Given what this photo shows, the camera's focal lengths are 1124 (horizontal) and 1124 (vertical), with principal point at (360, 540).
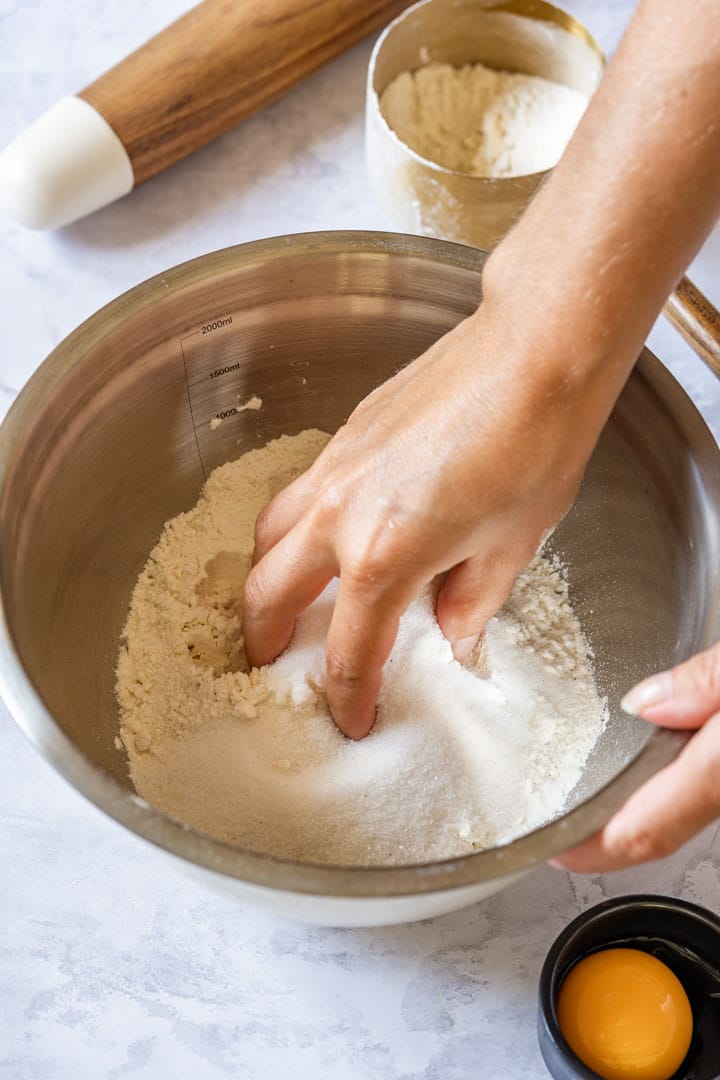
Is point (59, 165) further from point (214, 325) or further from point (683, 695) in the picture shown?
point (683, 695)

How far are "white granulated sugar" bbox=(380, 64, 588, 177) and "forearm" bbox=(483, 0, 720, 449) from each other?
18.7 inches

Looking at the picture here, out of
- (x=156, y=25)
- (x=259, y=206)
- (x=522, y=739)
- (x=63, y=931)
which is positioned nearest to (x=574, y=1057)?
(x=522, y=739)

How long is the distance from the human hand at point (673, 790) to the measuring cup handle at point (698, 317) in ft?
1.18

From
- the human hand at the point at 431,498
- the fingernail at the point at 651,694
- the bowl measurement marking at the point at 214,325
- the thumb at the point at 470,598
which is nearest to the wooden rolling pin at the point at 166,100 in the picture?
the bowl measurement marking at the point at 214,325

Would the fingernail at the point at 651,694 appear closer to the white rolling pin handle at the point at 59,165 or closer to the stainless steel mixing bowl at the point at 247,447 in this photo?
the stainless steel mixing bowl at the point at 247,447

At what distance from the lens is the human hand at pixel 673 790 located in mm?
614

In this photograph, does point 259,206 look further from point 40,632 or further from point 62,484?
point 40,632

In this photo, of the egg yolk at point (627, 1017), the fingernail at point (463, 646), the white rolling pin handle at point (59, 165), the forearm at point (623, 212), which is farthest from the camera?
the white rolling pin handle at point (59, 165)

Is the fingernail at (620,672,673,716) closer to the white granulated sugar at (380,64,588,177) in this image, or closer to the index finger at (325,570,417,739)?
the index finger at (325,570,417,739)

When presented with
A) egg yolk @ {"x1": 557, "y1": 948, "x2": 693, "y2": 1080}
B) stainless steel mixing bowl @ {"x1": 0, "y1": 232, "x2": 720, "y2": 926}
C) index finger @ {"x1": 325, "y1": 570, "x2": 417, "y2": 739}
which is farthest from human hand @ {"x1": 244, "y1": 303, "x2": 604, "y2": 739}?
egg yolk @ {"x1": 557, "y1": 948, "x2": 693, "y2": 1080}

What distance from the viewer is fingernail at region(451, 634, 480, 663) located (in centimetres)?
86

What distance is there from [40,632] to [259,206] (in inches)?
23.4

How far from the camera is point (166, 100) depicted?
44.0 inches

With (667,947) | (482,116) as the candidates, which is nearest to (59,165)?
(482,116)
